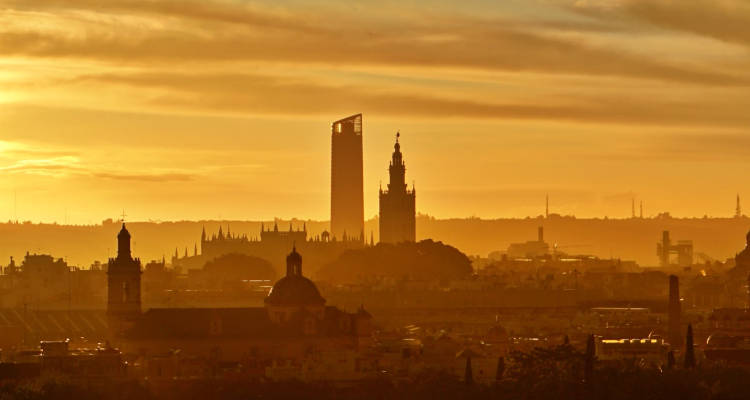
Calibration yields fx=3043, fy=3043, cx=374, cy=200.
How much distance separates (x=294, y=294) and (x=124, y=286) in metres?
11.6

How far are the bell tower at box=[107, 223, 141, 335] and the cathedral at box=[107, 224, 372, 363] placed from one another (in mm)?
211

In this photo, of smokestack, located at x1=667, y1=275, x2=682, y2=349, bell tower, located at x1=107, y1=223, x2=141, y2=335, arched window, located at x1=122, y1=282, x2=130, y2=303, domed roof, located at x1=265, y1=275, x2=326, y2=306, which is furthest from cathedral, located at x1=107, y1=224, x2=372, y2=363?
smokestack, located at x1=667, y1=275, x2=682, y2=349

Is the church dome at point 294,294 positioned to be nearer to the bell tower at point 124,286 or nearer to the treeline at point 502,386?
the bell tower at point 124,286

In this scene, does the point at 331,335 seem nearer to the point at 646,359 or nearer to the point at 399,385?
the point at 646,359

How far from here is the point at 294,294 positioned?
164250 millimetres

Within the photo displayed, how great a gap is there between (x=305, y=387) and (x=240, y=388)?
3.07 meters

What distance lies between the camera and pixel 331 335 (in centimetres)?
16038

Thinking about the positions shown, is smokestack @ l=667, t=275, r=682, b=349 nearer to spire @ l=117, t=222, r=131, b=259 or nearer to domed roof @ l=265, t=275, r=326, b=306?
domed roof @ l=265, t=275, r=326, b=306

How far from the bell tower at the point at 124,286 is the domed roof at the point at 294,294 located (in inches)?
310

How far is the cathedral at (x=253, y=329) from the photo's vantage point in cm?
15612

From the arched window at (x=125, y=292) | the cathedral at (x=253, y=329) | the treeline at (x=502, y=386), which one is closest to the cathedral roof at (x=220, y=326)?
the cathedral at (x=253, y=329)

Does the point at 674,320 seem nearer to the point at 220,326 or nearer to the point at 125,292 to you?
the point at 125,292

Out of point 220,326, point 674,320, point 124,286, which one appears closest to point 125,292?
point 124,286

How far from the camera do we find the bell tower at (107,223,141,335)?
168 m
